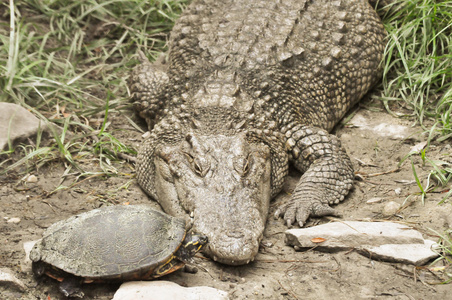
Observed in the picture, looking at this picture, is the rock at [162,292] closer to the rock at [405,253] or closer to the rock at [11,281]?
the rock at [11,281]

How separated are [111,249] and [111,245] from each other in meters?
0.02

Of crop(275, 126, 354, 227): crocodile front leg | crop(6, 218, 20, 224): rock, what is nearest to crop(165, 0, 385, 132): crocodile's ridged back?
crop(275, 126, 354, 227): crocodile front leg

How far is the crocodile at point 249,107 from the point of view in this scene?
3.87 meters

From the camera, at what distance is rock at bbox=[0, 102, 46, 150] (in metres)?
4.54

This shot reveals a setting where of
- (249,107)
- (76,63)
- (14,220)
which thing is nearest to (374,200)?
(249,107)

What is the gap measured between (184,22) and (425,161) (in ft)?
9.42

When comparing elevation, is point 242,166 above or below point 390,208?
above

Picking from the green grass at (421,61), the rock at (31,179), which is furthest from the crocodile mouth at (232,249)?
the green grass at (421,61)

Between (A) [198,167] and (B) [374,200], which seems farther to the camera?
(B) [374,200]

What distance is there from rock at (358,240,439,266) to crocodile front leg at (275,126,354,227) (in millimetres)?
652

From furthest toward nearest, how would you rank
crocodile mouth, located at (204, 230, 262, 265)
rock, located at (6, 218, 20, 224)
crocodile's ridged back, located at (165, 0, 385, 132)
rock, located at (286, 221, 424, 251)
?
crocodile's ridged back, located at (165, 0, 385, 132), rock, located at (6, 218, 20, 224), rock, located at (286, 221, 424, 251), crocodile mouth, located at (204, 230, 262, 265)

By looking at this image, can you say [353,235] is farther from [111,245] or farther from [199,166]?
[111,245]

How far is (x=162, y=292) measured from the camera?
9.80 feet

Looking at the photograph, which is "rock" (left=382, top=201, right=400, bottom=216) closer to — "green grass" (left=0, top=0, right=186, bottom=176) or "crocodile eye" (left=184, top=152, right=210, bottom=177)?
"crocodile eye" (left=184, top=152, right=210, bottom=177)
